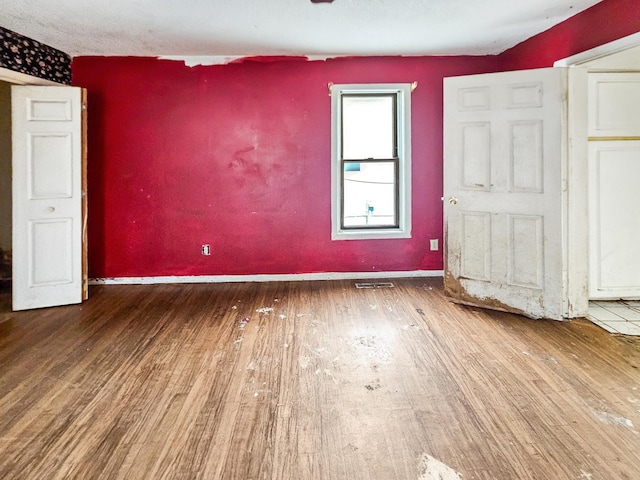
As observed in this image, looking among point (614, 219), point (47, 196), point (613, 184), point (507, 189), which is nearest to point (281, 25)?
point (507, 189)

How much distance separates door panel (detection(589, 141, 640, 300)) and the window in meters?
1.85

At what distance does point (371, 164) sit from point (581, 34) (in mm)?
2331

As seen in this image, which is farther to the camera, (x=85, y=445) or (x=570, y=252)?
(x=570, y=252)

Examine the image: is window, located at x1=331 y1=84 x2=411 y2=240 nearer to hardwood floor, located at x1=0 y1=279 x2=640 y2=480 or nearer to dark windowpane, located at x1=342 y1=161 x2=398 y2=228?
dark windowpane, located at x1=342 y1=161 x2=398 y2=228

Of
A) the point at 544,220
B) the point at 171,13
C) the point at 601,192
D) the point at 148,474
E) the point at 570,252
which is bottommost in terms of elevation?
the point at 148,474

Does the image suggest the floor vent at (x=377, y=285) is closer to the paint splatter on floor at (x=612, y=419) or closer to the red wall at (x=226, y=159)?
the red wall at (x=226, y=159)

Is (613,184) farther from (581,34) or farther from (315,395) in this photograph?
(315,395)

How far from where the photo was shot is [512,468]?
1875 millimetres

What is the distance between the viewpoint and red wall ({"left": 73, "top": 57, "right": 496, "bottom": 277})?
5.02m

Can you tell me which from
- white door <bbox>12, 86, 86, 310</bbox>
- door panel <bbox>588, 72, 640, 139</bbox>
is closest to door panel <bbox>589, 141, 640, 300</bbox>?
door panel <bbox>588, 72, 640, 139</bbox>

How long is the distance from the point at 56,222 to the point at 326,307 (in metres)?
2.64

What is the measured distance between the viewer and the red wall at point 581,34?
3160mm

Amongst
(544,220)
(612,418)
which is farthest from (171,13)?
(612,418)

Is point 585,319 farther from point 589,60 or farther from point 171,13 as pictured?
point 171,13
